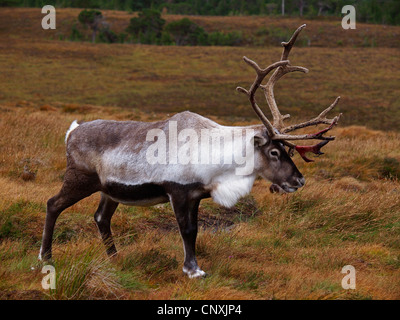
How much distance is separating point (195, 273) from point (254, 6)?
100661 millimetres

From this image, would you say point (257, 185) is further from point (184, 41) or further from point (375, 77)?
point (184, 41)

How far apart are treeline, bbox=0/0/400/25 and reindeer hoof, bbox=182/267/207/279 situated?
243ft

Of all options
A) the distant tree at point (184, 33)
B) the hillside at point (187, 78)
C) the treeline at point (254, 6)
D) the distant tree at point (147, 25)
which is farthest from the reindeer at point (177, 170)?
the treeline at point (254, 6)

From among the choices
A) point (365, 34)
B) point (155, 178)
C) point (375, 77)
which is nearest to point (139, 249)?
point (155, 178)

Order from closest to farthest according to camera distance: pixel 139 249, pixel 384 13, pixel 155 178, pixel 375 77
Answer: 1. pixel 155 178
2. pixel 139 249
3. pixel 375 77
4. pixel 384 13

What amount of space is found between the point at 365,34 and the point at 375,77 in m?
29.6

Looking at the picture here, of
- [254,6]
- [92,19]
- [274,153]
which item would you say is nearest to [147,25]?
[92,19]

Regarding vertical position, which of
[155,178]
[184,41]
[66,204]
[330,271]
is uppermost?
[184,41]

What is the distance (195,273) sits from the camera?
17.6 feet

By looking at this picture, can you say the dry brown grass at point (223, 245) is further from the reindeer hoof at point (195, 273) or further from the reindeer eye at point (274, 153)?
the reindeer eye at point (274, 153)

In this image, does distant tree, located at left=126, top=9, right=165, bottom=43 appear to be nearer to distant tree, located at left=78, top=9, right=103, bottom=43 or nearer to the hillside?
distant tree, located at left=78, top=9, right=103, bottom=43

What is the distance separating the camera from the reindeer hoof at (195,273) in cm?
535

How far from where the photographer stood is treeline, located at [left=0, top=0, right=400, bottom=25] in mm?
85438
